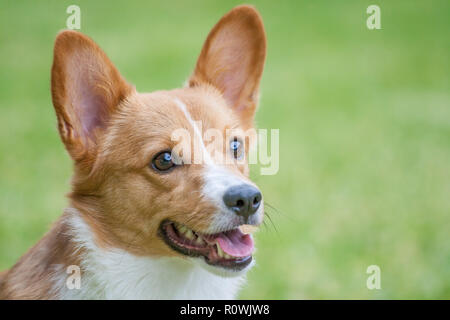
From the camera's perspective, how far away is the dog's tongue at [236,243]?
3.40m

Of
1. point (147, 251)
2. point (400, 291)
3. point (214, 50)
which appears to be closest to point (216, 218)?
point (147, 251)

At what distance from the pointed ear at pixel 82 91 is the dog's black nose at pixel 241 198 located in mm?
918

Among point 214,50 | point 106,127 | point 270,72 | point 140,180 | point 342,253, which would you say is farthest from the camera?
point 270,72

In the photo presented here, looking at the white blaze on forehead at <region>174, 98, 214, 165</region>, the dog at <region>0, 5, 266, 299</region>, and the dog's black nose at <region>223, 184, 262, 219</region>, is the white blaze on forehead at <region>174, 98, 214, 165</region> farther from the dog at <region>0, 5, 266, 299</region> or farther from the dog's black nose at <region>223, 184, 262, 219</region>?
the dog's black nose at <region>223, 184, 262, 219</region>

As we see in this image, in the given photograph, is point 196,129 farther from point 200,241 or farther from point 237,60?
point 237,60

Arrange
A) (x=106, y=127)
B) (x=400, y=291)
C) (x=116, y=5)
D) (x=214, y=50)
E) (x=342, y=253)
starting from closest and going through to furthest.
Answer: (x=106, y=127), (x=214, y=50), (x=400, y=291), (x=342, y=253), (x=116, y=5)

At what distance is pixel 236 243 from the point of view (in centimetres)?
346

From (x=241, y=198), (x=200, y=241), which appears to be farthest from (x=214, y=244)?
(x=241, y=198)

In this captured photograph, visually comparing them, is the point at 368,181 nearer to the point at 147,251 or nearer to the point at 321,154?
the point at 321,154

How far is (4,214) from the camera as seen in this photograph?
6285mm

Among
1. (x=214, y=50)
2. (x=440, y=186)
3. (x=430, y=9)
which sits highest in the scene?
(x=430, y=9)

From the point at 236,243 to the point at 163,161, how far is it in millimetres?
603

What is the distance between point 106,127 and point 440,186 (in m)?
4.26

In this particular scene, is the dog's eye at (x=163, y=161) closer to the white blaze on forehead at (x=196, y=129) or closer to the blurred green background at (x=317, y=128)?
the white blaze on forehead at (x=196, y=129)
